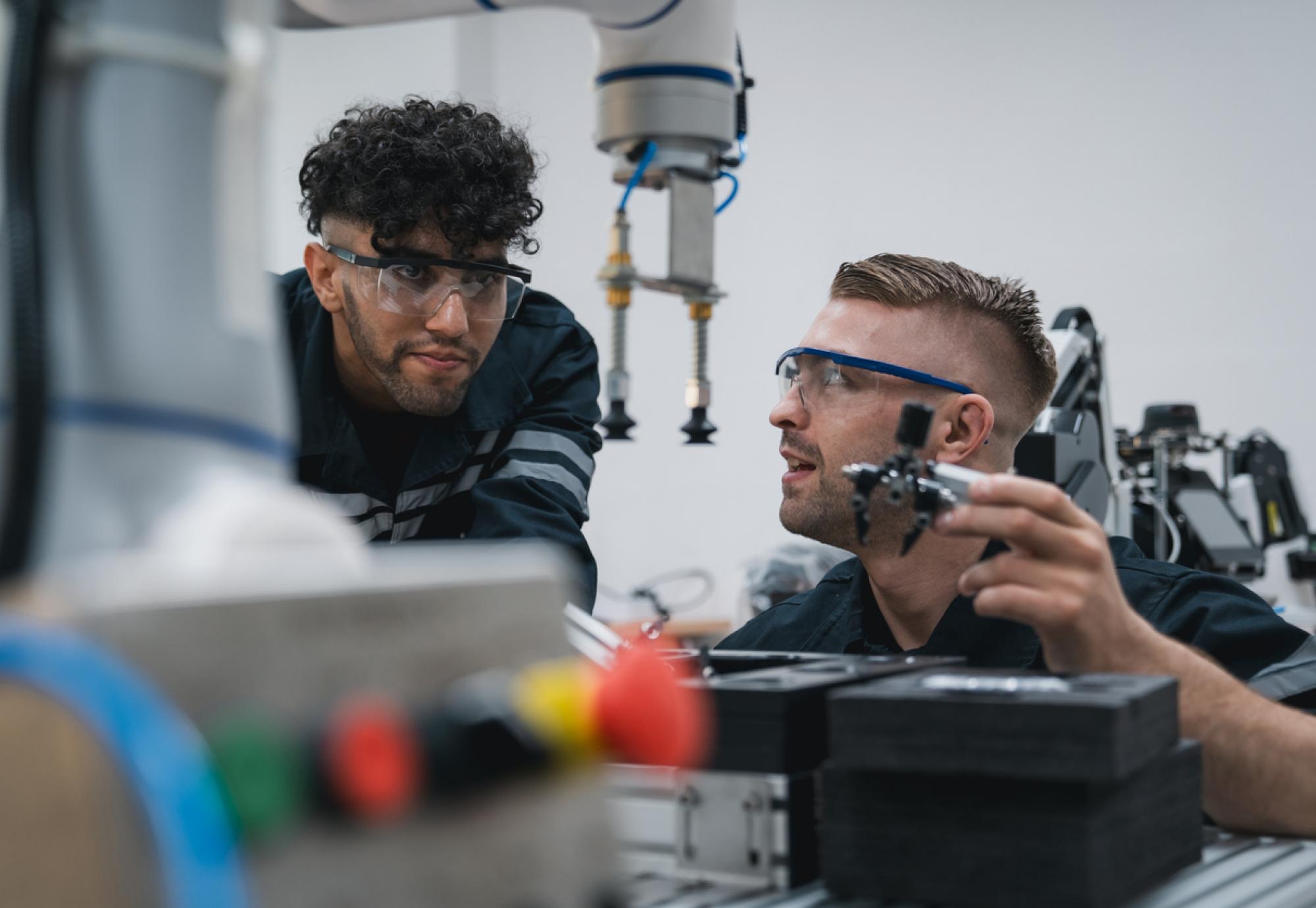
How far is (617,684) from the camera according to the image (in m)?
0.42

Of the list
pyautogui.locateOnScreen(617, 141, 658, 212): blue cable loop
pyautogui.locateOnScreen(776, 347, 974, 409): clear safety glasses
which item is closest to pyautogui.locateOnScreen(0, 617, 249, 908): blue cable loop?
pyautogui.locateOnScreen(617, 141, 658, 212): blue cable loop

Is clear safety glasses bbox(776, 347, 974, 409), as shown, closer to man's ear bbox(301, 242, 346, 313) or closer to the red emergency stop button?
man's ear bbox(301, 242, 346, 313)

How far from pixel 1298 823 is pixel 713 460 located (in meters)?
4.87

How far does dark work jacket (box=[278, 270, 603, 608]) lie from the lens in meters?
1.97

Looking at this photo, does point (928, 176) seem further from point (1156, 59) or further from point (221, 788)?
point (221, 788)

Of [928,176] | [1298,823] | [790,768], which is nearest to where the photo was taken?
[790,768]

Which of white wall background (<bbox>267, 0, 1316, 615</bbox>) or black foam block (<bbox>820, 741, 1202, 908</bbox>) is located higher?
white wall background (<bbox>267, 0, 1316, 615</bbox>)

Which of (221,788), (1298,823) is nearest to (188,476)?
(221,788)

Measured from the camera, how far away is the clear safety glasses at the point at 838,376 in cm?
170

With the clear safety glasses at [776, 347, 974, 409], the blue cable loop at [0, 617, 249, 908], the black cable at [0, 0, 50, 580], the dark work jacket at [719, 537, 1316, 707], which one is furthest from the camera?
the clear safety glasses at [776, 347, 974, 409]

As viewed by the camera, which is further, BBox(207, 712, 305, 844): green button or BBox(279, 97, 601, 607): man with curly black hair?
BBox(279, 97, 601, 607): man with curly black hair

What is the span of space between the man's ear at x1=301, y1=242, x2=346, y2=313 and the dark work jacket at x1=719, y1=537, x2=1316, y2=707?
0.95 m

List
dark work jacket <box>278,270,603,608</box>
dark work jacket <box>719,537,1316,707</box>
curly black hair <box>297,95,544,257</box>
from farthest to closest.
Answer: curly black hair <box>297,95,544,257</box> → dark work jacket <box>278,270,603,608</box> → dark work jacket <box>719,537,1316,707</box>

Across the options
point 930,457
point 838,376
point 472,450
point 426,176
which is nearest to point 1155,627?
point 930,457
